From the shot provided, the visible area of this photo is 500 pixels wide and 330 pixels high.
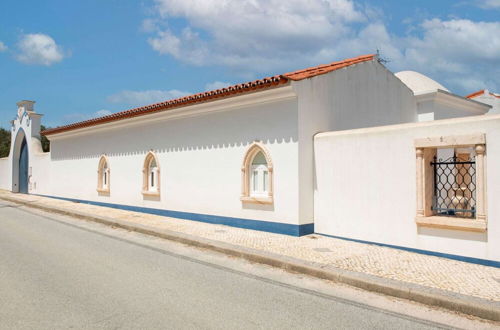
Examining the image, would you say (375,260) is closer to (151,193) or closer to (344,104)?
(344,104)

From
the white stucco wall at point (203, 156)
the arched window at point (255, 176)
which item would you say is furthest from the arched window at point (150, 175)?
the arched window at point (255, 176)

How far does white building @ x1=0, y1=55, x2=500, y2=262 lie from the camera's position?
8.25 m

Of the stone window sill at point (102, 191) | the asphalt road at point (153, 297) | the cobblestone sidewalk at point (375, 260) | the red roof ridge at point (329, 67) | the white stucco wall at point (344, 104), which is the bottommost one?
the asphalt road at point (153, 297)

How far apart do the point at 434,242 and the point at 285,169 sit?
148 inches

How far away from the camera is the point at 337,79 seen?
1084 centimetres

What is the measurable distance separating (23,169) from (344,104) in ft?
80.8

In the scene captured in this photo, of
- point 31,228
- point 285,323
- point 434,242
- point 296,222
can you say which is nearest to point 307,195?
point 296,222

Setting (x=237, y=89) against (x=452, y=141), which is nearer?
(x=452, y=141)

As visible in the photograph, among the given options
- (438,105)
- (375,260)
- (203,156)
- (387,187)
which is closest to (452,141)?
(387,187)

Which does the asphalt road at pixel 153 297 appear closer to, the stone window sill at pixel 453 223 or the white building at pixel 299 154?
the white building at pixel 299 154

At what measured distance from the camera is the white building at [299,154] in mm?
8250

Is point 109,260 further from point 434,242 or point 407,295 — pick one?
point 434,242

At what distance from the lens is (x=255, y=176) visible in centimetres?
1102

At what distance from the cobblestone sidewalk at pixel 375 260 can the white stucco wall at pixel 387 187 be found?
315 mm
